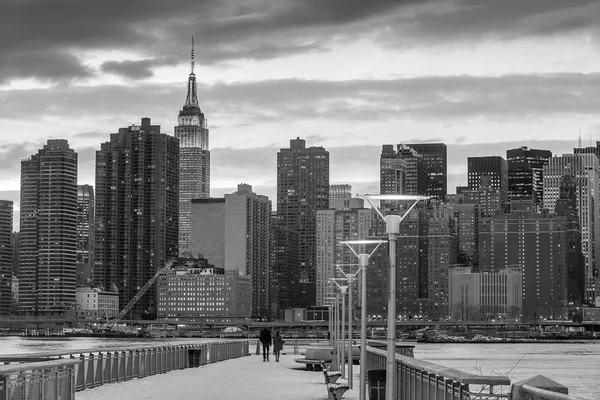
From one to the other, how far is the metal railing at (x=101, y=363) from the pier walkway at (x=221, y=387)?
49 centimetres

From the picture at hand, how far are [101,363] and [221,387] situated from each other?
12.7 feet

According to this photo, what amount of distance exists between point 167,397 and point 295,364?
28364mm

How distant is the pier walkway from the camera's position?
33.0 metres

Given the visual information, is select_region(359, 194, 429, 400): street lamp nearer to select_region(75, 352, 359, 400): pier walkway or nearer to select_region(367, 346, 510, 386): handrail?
select_region(367, 346, 510, 386): handrail

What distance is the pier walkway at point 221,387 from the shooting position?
3297cm

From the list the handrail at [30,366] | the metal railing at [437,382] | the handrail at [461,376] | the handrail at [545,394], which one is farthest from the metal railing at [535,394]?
the handrail at [30,366]

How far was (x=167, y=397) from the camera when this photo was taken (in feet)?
106

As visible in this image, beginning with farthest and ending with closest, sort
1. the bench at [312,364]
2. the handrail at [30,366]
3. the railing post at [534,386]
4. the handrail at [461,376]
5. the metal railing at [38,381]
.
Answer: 1. the bench at [312,364]
2. the metal railing at [38,381]
3. the handrail at [30,366]
4. the handrail at [461,376]
5. the railing post at [534,386]

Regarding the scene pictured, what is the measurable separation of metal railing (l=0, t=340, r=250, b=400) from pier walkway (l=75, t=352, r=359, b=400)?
0.49 m

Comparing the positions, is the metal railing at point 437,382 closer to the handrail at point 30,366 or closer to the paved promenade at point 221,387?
the paved promenade at point 221,387

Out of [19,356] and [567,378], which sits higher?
[19,356]

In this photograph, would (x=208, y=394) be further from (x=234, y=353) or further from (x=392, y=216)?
(x=234, y=353)

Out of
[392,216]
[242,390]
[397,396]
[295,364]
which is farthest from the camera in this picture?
[295,364]

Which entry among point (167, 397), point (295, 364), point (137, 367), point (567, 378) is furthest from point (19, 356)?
point (567, 378)
